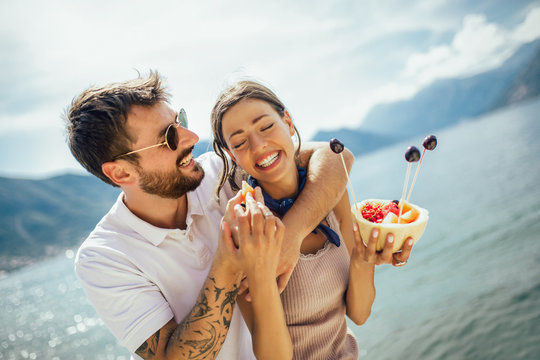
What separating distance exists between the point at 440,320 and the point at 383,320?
276 centimetres

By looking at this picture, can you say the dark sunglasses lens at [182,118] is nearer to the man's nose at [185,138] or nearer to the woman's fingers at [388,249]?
the man's nose at [185,138]

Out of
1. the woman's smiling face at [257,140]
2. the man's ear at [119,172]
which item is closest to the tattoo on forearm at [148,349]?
the man's ear at [119,172]

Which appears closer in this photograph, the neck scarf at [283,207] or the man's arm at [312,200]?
the man's arm at [312,200]

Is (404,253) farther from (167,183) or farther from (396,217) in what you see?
(167,183)

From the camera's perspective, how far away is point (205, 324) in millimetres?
2271

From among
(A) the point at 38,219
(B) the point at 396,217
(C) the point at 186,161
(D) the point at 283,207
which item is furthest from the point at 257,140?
(A) the point at 38,219

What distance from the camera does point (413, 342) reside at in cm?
1007

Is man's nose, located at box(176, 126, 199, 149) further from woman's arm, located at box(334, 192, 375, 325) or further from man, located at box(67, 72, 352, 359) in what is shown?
woman's arm, located at box(334, 192, 375, 325)

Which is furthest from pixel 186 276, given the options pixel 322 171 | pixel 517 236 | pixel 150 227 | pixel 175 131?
pixel 517 236

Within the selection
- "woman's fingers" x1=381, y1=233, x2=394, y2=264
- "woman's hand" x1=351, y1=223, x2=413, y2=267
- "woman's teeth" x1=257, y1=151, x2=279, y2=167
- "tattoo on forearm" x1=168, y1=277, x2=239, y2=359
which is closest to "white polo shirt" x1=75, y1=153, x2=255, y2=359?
"tattoo on forearm" x1=168, y1=277, x2=239, y2=359

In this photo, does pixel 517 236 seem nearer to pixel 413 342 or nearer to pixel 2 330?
pixel 413 342

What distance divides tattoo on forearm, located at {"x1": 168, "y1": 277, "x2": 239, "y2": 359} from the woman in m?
0.30

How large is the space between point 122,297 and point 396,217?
210 cm

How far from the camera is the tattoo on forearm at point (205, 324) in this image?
7.35ft
